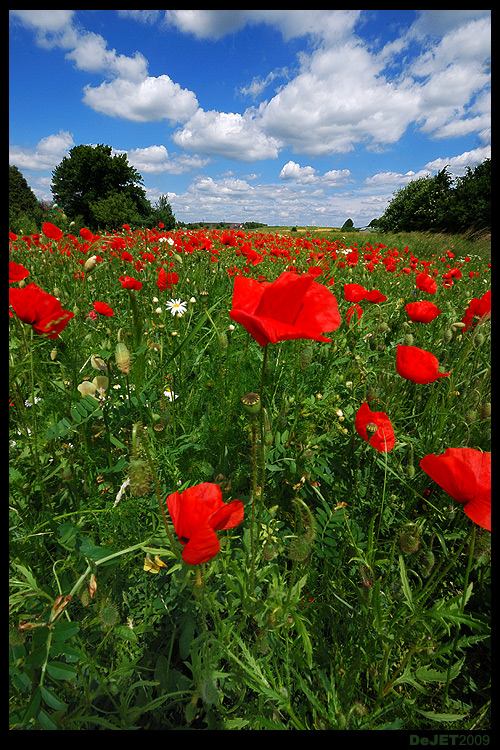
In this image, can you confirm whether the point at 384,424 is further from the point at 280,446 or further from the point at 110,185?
the point at 110,185

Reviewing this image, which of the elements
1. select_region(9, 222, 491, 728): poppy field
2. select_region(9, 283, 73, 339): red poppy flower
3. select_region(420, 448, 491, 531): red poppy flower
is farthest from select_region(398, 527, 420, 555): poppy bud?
select_region(9, 283, 73, 339): red poppy flower

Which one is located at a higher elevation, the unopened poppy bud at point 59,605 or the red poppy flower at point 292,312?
the red poppy flower at point 292,312

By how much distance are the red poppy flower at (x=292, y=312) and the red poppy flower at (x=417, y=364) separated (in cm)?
76

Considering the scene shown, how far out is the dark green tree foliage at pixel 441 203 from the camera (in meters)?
23.1

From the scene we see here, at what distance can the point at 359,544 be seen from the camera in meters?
1.36

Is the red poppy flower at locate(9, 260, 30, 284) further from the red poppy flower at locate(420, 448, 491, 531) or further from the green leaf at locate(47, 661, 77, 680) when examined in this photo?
the red poppy flower at locate(420, 448, 491, 531)

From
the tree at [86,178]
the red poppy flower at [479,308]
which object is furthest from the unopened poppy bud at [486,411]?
the tree at [86,178]

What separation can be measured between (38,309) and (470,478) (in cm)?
141

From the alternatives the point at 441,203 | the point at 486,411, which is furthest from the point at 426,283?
the point at 441,203

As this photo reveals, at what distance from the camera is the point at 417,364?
1406mm

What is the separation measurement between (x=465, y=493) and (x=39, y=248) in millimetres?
5158

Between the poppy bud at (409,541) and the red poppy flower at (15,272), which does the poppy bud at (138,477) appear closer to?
the poppy bud at (409,541)

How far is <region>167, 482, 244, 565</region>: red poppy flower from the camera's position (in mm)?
688
